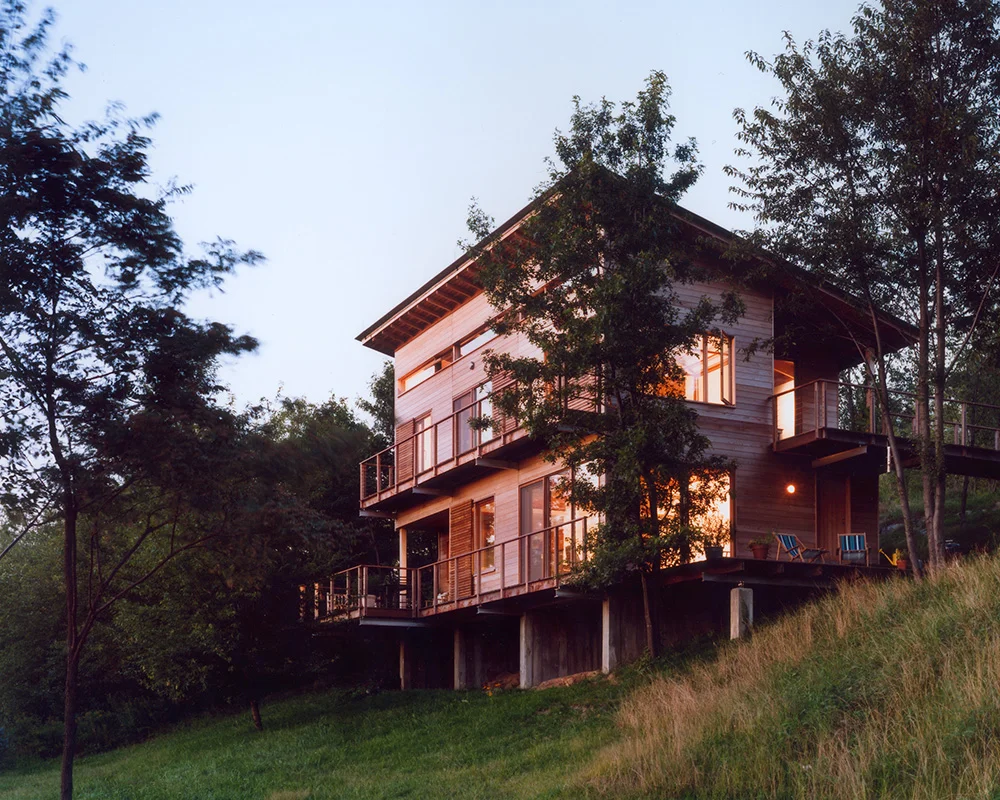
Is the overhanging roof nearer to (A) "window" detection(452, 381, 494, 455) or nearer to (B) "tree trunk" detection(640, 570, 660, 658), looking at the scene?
(A) "window" detection(452, 381, 494, 455)

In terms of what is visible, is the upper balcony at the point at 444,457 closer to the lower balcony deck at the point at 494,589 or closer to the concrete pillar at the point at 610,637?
the lower balcony deck at the point at 494,589

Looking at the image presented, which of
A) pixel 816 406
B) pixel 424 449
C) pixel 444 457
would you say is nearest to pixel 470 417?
pixel 444 457

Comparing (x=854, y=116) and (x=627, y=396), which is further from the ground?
(x=854, y=116)

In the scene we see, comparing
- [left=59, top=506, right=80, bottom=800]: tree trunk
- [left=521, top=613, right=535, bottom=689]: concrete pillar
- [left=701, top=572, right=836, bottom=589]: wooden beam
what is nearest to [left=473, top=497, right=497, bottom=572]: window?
[left=521, top=613, right=535, bottom=689]: concrete pillar

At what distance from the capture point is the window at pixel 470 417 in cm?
2758

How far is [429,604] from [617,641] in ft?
25.1

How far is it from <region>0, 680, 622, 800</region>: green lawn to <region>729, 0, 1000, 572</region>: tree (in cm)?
748

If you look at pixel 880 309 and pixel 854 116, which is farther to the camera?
pixel 880 309

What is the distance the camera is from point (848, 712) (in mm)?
13398

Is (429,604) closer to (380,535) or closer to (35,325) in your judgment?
(380,535)

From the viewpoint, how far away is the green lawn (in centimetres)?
1670

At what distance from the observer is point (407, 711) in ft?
80.0

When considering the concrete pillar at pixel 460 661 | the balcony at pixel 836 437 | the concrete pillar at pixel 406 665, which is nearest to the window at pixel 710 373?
the balcony at pixel 836 437

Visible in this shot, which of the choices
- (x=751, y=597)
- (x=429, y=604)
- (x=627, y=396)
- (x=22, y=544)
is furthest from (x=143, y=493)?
(x=22, y=544)
